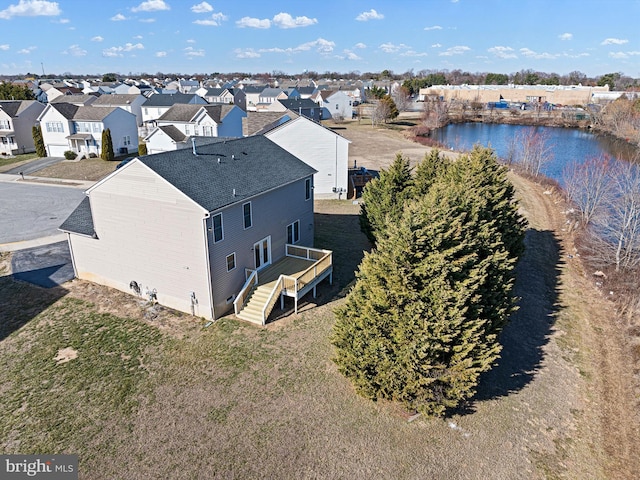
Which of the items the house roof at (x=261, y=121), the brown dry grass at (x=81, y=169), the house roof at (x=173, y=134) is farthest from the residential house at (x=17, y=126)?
the house roof at (x=261, y=121)

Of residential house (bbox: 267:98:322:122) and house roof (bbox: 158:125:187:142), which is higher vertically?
residential house (bbox: 267:98:322:122)

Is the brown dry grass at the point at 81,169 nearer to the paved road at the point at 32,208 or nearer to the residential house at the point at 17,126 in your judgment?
the paved road at the point at 32,208

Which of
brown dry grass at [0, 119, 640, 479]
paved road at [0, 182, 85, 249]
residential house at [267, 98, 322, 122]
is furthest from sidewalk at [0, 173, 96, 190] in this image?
residential house at [267, 98, 322, 122]

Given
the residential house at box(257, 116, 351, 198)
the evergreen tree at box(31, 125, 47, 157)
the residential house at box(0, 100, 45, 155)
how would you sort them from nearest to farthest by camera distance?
the residential house at box(257, 116, 351, 198)
the evergreen tree at box(31, 125, 47, 157)
the residential house at box(0, 100, 45, 155)

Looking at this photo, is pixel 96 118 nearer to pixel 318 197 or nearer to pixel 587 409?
pixel 318 197

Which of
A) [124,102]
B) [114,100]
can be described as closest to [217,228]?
[124,102]

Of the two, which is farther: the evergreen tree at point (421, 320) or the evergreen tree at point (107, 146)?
the evergreen tree at point (107, 146)

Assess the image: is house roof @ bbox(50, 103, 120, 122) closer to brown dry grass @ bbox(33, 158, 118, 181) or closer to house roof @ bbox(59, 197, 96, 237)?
brown dry grass @ bbox(33, 158, 118, 181)
